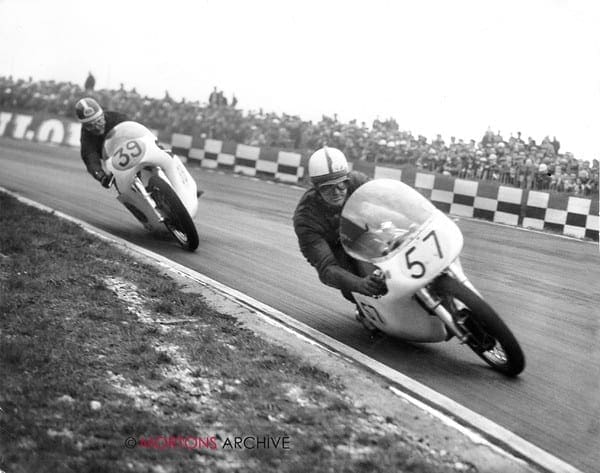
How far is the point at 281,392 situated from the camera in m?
4.00

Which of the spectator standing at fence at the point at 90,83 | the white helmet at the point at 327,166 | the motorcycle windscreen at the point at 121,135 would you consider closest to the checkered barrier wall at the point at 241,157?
the spectator standing at fence at the point at 90,83

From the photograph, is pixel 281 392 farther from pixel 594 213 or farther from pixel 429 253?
pixel 594 213

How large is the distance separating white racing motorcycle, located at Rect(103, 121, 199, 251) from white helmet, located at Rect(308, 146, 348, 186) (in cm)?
268

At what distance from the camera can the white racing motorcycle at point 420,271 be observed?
4.51 meters

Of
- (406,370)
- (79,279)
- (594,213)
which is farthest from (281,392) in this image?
(594,213)

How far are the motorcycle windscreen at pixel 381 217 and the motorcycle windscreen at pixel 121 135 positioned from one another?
12.0ft

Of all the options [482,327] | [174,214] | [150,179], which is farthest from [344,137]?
[482,327]

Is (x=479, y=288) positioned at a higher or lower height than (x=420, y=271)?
lower

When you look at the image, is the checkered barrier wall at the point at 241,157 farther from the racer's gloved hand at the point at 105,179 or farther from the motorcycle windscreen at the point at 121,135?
the racer's gloved hand at the point at 105,179

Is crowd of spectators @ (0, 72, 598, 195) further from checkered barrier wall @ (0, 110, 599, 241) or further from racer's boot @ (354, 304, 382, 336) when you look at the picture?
racer's boot @ (354, 304, 382, 336)

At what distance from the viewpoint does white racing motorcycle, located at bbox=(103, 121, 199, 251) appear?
25.0ft

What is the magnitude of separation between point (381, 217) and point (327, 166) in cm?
54

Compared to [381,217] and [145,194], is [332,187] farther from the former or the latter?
[145,194]

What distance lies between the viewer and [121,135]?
315 inches
